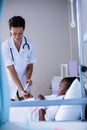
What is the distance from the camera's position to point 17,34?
1.96 m

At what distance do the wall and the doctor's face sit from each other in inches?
35.6

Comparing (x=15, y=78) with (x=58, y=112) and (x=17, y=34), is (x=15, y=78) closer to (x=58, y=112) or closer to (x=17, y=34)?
(x=17, y=34)

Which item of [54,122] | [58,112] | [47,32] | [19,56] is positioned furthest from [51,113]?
[47,32]

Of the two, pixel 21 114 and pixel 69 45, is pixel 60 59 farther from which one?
pixel 21 114

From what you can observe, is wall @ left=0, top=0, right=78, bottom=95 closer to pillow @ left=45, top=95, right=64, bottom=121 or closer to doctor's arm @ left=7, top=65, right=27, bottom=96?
doctor's arm @ left=7, top=65, right=27, bottom=96

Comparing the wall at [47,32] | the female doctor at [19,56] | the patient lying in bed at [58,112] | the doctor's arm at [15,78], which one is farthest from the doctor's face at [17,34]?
the wall at [47,32]

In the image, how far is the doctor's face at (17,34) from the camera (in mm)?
1900

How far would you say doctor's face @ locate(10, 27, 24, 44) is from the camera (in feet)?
6.23

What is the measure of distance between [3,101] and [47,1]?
2.31m

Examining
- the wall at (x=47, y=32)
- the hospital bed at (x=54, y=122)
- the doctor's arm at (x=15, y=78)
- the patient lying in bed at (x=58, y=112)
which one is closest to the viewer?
the hospital bed at (x=54, y=122)

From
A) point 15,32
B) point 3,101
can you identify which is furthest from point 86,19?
point 3,101

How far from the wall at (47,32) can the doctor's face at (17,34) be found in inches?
35.6

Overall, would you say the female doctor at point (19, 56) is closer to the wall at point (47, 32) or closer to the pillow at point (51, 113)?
the pillow at point (51, 113)

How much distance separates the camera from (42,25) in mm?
2992
